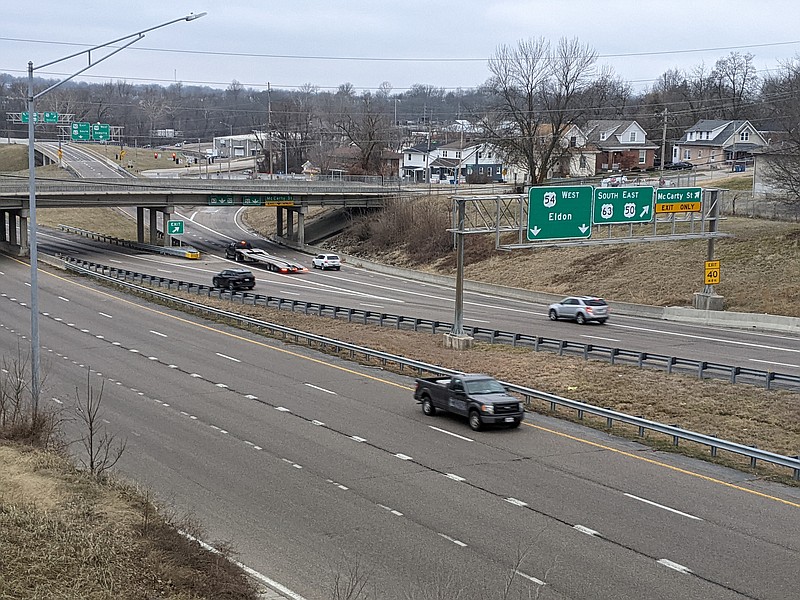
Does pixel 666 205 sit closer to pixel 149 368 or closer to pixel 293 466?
pixel 149 368

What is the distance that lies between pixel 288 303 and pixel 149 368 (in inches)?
685

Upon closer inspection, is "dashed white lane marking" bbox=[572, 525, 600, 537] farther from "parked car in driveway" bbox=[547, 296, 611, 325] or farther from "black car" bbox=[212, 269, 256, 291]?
"black car" bbox=[212, 269, 256, 291]

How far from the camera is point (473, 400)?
2434cm

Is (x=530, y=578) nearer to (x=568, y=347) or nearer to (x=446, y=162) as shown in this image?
(x=568, y=347)

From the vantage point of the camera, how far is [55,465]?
17297 millimetres

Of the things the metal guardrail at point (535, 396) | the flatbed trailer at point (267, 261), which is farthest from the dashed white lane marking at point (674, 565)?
the flatbed trailer at point (267, 261)

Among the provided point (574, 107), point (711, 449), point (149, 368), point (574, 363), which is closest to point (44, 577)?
point (711, 449)

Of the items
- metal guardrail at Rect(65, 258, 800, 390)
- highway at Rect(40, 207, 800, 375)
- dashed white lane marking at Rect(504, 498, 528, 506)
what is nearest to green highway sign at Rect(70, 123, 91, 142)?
highway at Rect(40, 207, 800, 375)

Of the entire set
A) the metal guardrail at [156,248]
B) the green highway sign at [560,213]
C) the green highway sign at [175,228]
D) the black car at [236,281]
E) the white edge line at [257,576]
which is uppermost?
the green highway sign at [560,213]

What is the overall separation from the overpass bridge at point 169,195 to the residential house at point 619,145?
1573 inches

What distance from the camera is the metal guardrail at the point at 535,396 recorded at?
811 inches

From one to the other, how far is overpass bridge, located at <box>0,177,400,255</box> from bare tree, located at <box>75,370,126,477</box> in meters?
53.4

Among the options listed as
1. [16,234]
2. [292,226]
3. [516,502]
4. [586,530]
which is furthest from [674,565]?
[292,226]

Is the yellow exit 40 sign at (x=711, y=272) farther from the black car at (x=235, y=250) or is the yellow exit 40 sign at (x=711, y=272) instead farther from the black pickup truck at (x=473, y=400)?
the black car at (x=235, y=250)
